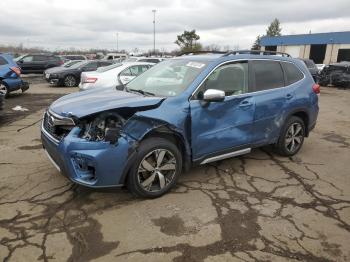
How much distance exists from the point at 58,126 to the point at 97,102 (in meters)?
0.53

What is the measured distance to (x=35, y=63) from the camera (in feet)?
78.2

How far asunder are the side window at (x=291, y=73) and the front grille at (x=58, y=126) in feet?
11.6

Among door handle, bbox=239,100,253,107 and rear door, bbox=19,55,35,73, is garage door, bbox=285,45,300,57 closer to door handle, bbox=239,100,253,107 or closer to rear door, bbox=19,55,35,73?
rear door, bbox=19,55,35,73

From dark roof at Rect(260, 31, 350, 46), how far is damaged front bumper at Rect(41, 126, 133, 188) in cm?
4223

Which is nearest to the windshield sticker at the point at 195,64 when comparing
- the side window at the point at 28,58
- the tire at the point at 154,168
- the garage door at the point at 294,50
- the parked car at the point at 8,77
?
the tire at the point at 154,168

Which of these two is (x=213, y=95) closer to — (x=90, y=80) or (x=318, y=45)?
(x=90, y=80)

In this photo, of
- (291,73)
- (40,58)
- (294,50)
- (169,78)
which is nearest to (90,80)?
(169,78)

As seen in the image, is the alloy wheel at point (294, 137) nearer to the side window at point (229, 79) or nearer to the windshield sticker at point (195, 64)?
the side window at point (229, 79)

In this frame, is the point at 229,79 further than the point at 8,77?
No

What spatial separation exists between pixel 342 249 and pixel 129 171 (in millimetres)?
2278

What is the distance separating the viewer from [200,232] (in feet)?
11.7

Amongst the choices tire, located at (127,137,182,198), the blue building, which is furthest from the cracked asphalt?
the blue building

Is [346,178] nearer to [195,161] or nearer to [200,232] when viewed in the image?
[195,161]

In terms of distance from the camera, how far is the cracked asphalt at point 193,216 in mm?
3260
